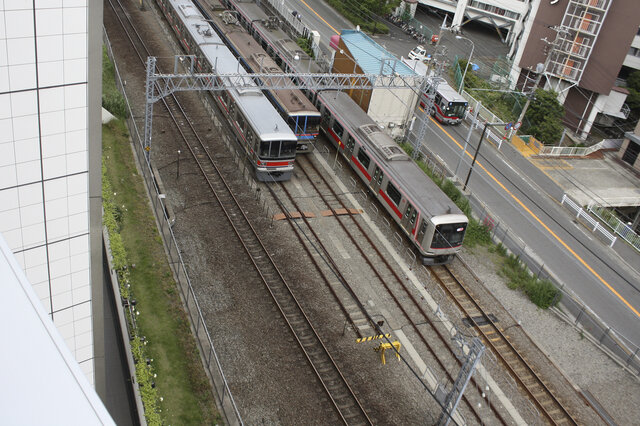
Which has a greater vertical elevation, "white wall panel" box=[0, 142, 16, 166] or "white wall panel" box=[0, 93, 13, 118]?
"white wall panel" box=[0, 93, 13, 118]

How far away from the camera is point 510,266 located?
98.2 ft

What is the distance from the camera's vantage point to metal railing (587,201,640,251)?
3622 centimetres

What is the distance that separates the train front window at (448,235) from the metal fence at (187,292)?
1153 centimetres

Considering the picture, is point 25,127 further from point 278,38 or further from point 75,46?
point 278,38

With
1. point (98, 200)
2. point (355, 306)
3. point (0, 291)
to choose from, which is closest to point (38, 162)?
point (98, 200)

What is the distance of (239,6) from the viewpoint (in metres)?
48.6

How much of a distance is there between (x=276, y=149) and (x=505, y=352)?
49.9 feet

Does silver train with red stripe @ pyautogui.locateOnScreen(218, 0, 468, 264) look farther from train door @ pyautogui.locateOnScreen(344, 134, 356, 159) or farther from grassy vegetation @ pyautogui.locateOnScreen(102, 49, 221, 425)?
grassy vegetation @ pyautogui.locateOnScreen(102, 49, 221, 425)

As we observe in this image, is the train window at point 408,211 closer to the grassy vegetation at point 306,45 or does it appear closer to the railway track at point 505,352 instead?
the railway track at point 505,352

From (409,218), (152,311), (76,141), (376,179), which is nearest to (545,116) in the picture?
(376,179)

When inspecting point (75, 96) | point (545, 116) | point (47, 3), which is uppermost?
point (47, 3)

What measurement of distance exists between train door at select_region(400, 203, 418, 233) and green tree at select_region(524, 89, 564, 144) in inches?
908

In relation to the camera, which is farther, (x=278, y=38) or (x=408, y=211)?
(x=278, y=38)

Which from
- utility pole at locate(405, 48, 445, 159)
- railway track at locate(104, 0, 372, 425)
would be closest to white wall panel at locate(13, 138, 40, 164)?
railway track at locate(104, 0, 372, 425)
